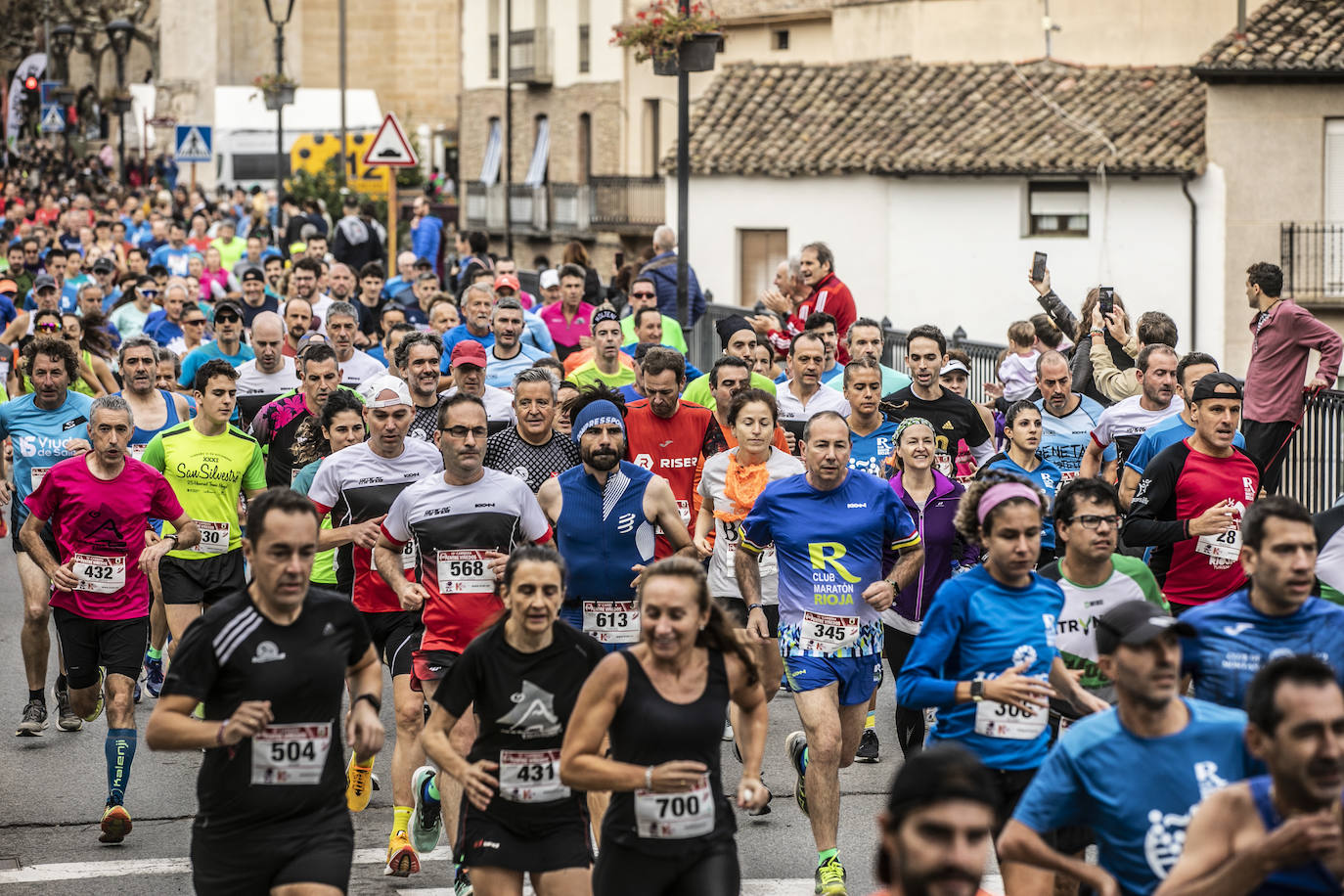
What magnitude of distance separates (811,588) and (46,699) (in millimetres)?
5560

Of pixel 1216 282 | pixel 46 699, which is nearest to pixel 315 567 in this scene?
pixel 46 699

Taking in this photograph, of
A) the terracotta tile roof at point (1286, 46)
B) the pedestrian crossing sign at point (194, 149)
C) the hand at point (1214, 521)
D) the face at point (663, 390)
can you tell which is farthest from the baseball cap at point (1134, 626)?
the pedestrian crossing sign at point (194, 149)

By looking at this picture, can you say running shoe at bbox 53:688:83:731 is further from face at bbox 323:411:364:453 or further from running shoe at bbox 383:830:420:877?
running shoe at bbox 383:830:420:877

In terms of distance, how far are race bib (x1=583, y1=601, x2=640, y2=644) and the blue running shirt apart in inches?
27.0

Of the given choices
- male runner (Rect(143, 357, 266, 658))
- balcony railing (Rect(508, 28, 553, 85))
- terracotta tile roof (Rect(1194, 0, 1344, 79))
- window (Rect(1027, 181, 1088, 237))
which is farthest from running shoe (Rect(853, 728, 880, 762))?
balcony railing (Rect(508, 28, 553, 85))

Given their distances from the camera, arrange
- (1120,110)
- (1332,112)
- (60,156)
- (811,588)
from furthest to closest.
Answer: (60,156)
(1120,110)
(1332,112)
(811,588)

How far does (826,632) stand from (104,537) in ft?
11.8

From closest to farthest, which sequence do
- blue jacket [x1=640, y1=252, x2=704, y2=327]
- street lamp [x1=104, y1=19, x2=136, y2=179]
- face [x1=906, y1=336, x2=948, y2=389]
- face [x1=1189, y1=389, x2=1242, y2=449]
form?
1. face [x1=1189, y1=389, x2=1242, y2=449]
2. face [x1=906, y1=336, x2=948, y2=389]
3. blue jacket [x1=640, y1=252, x2=704, y2=327]
4. street lamp [x1=104, y1=19, x2=136, y2=179]

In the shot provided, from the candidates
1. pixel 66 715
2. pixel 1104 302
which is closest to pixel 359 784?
pixel 66 715

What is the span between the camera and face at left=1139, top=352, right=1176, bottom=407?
11.3 meters

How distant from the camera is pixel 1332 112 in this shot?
28.4 m

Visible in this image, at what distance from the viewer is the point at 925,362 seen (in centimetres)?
1128

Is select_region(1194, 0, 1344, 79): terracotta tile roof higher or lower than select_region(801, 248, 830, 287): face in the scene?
higher

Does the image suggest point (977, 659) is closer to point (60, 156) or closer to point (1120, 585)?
point (1120, 585)
